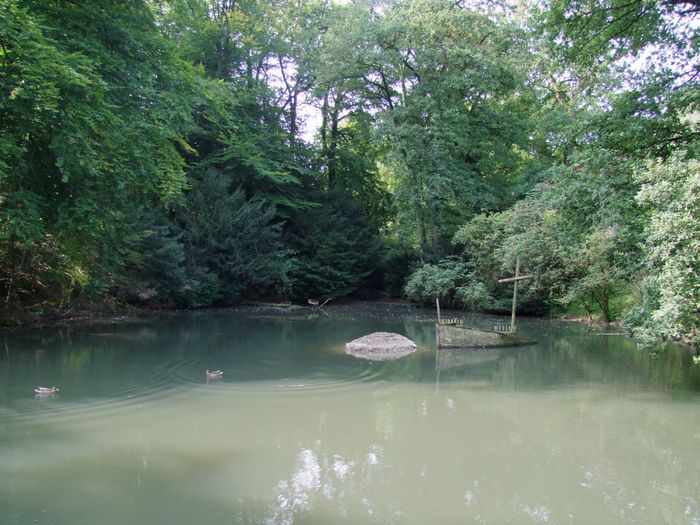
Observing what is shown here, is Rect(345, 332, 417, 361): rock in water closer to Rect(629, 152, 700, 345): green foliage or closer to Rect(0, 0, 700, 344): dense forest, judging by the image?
Rect(0, 0, 700, 344): dense forest

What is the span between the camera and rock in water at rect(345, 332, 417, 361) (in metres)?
13.6

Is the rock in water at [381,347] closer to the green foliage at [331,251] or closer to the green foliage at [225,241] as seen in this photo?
the green foliage at [225,241]

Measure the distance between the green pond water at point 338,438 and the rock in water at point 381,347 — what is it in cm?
54

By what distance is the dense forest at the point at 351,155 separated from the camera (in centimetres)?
1034

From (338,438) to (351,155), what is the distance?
2604cm

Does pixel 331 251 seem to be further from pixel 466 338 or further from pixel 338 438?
pixel 338 438

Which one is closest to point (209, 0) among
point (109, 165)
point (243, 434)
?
point (109, 165)

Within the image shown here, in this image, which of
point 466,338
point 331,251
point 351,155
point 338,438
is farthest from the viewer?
point 351,155

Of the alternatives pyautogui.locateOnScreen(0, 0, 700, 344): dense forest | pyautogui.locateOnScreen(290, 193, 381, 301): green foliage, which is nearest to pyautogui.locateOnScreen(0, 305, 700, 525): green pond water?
pyautogui.locateOnScreen(0, 0, 700, 344): dense forest

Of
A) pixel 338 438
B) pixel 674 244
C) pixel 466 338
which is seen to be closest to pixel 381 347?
pixel 466 338

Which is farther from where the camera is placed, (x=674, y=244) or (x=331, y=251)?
(x=331, y=251)

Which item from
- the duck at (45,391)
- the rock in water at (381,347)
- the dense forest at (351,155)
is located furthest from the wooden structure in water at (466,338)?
the duck at (45,391)

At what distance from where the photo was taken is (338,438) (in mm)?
7227

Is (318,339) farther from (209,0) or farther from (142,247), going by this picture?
(209,0)
